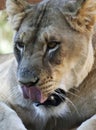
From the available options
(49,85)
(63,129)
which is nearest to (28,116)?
(63,129)

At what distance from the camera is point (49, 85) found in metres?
1.64

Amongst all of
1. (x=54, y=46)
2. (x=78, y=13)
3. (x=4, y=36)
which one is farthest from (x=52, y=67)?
(x=4, y=36)

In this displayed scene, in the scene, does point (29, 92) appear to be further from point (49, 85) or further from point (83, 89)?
point (83, 89)

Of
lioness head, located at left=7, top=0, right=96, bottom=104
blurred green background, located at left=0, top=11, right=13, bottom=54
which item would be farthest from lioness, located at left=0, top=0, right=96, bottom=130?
blurred green background, located at left=0, top=11, right=13, bottom=54

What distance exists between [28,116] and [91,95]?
0.80ft

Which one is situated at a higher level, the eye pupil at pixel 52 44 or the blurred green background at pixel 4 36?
the eye pupil at pixel 52 44

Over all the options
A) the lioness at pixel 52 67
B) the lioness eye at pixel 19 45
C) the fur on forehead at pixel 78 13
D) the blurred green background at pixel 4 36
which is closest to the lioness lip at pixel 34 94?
the lioness at pixel 52 67

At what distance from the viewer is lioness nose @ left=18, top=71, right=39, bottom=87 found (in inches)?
62.1

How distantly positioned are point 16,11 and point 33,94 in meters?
0.35

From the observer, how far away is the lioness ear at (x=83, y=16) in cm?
169

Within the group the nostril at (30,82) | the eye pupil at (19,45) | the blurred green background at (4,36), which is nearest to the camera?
the nostril at (30,82)

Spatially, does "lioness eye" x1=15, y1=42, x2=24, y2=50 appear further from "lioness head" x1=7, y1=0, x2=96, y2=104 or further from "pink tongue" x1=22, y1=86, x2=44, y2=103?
"pink tongue" x1=22, y1=86, x2=44, y2=103

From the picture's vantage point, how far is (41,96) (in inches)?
64.8

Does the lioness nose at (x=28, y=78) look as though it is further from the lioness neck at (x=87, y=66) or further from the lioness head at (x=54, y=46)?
the lioness neck at (x=87, y=66)
